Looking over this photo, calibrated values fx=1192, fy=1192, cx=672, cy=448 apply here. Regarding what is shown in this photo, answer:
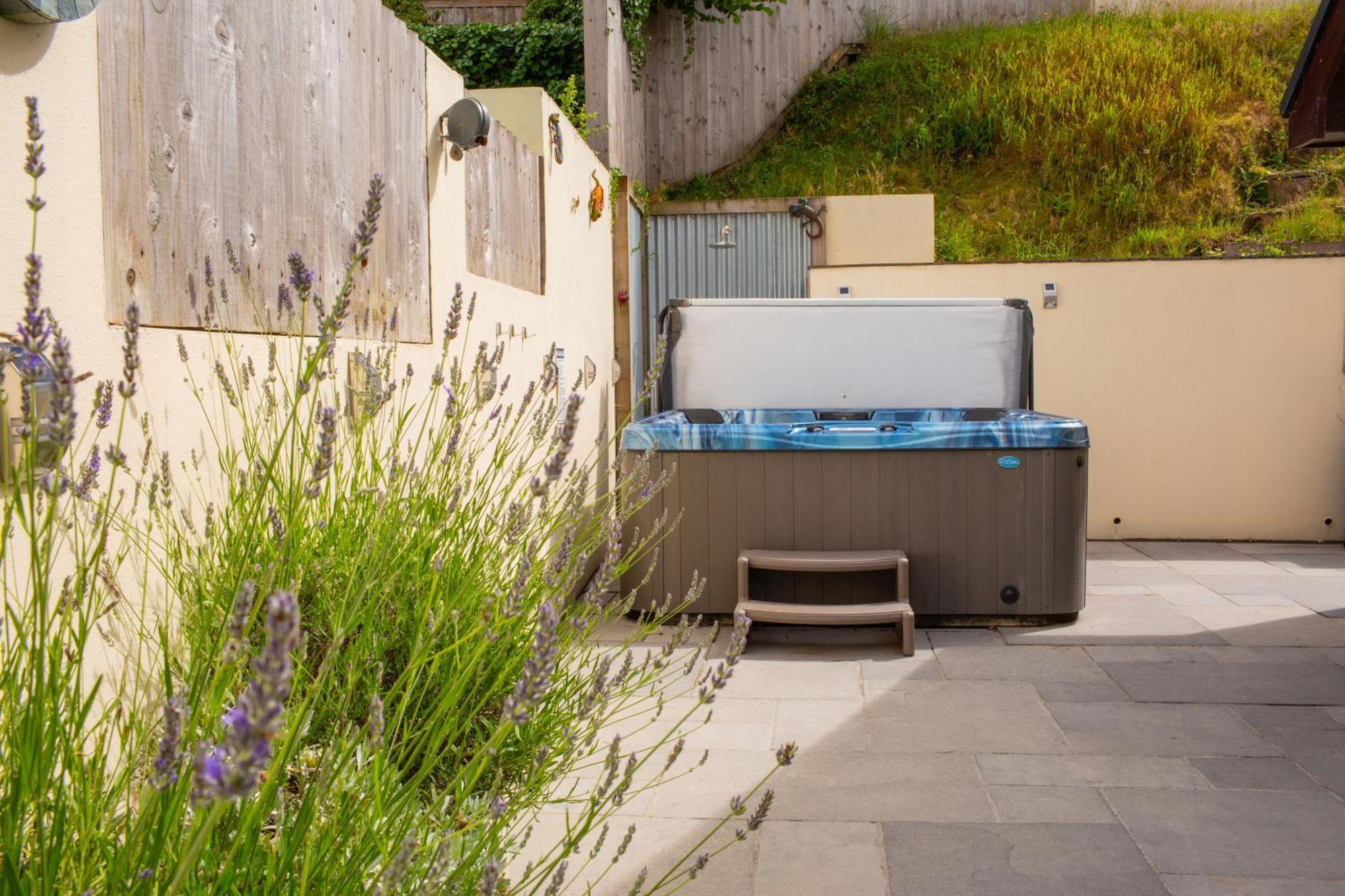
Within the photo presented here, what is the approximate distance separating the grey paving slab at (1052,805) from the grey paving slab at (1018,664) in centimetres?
98

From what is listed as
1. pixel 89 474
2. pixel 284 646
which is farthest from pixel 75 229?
pixel 284 646

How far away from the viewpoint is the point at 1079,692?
348 cm

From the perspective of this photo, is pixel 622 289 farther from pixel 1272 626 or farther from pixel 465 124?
pixel 1272 626

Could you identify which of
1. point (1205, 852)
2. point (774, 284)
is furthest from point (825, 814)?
point (774, 284)

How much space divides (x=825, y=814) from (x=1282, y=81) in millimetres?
9870

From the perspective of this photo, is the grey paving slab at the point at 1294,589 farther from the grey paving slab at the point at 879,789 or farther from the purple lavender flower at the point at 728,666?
the purple lavender flower at the point at 728,666

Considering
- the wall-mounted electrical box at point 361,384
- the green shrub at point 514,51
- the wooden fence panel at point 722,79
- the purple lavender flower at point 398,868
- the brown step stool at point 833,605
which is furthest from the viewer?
the wooden fence panel at point 722,79

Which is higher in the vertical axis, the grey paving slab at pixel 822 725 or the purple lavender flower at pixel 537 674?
the purple lavender flower at pixel 537 674

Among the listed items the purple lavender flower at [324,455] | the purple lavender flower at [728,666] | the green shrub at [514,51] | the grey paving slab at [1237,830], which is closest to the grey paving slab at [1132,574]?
the grey paving slab at [1237,830]

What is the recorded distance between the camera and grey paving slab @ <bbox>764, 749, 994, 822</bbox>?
99.8 inches

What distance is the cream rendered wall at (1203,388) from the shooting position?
245 inches

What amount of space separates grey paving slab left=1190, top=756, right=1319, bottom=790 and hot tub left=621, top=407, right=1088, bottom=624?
57.6 inches

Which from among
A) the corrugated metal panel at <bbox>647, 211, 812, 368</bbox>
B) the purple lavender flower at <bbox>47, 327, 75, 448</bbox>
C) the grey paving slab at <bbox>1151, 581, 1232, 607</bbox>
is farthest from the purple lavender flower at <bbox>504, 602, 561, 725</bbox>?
the corrugated metal panel at <bbox>647, 211, 812, 368</bbox>

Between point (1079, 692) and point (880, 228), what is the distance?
546 cm
